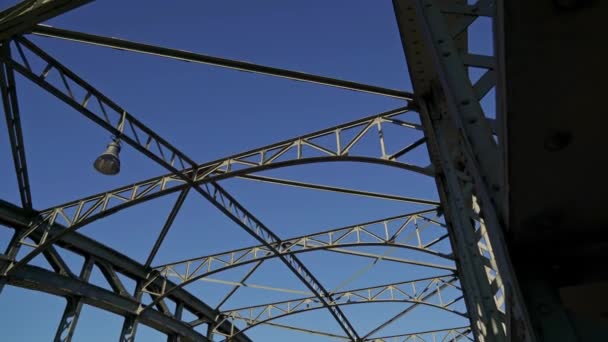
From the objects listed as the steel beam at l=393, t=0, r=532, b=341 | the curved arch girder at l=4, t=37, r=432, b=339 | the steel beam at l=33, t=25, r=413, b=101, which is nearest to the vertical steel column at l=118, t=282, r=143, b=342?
the curved arch girder at l=4, t=37, r=432, b=339

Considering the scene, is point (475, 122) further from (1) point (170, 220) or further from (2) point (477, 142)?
(1) point (170, 220)

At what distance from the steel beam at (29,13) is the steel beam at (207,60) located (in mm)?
358

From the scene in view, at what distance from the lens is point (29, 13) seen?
18.3 feet

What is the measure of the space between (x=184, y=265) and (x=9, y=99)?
315 inches

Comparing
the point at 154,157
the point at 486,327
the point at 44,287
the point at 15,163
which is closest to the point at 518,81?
the point at 486,327

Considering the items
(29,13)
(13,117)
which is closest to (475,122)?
(29,13)

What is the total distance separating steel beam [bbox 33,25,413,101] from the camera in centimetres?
630

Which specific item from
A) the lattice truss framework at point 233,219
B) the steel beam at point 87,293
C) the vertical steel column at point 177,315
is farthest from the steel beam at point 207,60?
the vertical steel column at point 177,315

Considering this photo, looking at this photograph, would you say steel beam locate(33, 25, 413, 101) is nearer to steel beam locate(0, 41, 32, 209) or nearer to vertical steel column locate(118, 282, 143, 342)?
steel beam locate(0, 41, 32, 209)

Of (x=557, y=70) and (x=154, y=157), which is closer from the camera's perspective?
(x=557, y=70)

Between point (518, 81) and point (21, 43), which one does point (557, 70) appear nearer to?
point (518, 81)

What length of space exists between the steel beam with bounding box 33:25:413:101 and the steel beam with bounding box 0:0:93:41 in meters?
0.36

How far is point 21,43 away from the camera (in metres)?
6.46

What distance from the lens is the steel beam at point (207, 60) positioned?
6297 millimetres
